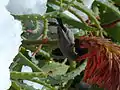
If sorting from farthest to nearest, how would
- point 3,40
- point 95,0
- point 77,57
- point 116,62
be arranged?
point 95,0 → point 77,57 → point 116,62 → point 3,40

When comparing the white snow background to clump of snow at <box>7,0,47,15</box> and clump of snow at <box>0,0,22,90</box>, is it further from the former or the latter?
clump of snow at <box>7,0,47,15</box>

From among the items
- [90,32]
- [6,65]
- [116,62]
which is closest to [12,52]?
[6,65]

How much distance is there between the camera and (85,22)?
3.19 feet

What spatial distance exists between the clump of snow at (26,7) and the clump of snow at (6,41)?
128 mm

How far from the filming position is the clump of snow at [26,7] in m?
0.80

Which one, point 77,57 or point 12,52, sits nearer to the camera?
point 12,52

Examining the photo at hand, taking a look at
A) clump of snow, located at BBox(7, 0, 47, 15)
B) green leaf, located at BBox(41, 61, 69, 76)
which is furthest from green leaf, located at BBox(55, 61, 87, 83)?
clump of snow, located at BBox(7, 0, 47, 15)

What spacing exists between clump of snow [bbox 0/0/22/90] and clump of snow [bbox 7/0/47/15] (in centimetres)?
13

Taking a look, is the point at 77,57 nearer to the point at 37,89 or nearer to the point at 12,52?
the point at 37,89

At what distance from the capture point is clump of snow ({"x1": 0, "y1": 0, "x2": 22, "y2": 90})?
0.64 m

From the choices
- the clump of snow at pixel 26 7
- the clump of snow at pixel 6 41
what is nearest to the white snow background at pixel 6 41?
the clump of snow at pixel 6 41

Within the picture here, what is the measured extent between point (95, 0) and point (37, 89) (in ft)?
0.94

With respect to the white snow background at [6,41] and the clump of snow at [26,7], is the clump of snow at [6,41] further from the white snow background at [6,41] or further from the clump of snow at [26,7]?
the clump of snow at [26,7]

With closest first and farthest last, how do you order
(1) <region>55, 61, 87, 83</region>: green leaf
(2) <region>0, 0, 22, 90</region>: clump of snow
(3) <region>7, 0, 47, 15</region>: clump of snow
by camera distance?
(2) <region>0, 0, 22, 90</region>: clump of snow < (3) <region>7, 0, 47, 15</region>: clump of snow < (1) <region>55, 61, 87, 83</region>: green leaf
